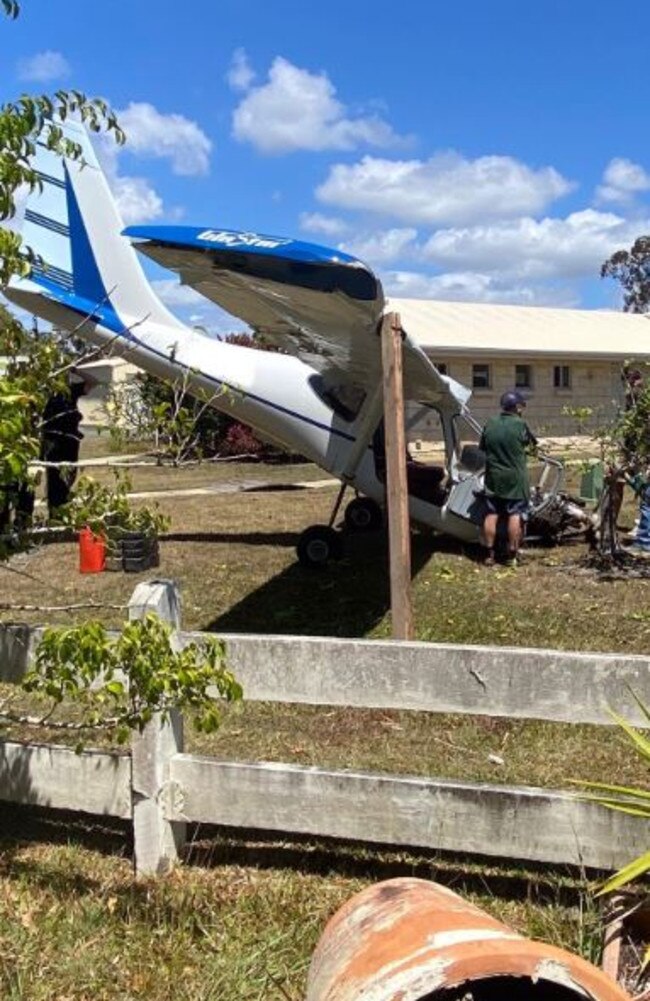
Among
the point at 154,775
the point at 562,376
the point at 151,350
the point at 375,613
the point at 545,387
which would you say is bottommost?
the point at 375,613

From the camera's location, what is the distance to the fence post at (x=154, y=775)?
3.40m

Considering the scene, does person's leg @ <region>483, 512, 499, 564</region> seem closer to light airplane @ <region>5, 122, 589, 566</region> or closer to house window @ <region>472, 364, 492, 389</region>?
light airplane @ <region>5, 122, 589, 566</region>

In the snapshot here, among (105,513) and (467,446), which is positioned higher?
(467,446)

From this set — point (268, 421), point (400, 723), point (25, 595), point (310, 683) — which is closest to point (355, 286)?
point (400, 723)

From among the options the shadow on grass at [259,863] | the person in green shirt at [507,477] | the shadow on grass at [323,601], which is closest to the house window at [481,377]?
the shadow on grass at [323,601]

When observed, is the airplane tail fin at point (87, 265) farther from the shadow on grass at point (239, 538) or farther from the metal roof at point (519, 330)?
the metal roof at point (519, 330)

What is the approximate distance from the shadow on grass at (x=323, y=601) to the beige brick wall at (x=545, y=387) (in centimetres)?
2088

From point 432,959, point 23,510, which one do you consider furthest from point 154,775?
point 432,959

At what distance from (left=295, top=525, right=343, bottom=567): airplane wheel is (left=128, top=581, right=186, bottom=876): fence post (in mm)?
6541

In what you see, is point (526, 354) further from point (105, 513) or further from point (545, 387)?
point (105, 513)

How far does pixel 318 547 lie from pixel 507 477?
210 cm

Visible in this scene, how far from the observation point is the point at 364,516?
1238 cm

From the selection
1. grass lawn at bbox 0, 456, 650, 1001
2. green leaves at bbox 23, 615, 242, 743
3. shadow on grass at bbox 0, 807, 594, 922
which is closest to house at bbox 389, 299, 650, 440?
grass lawn at bbox 0, 456, 650, 1001

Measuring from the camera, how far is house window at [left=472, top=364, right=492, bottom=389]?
104 ft
